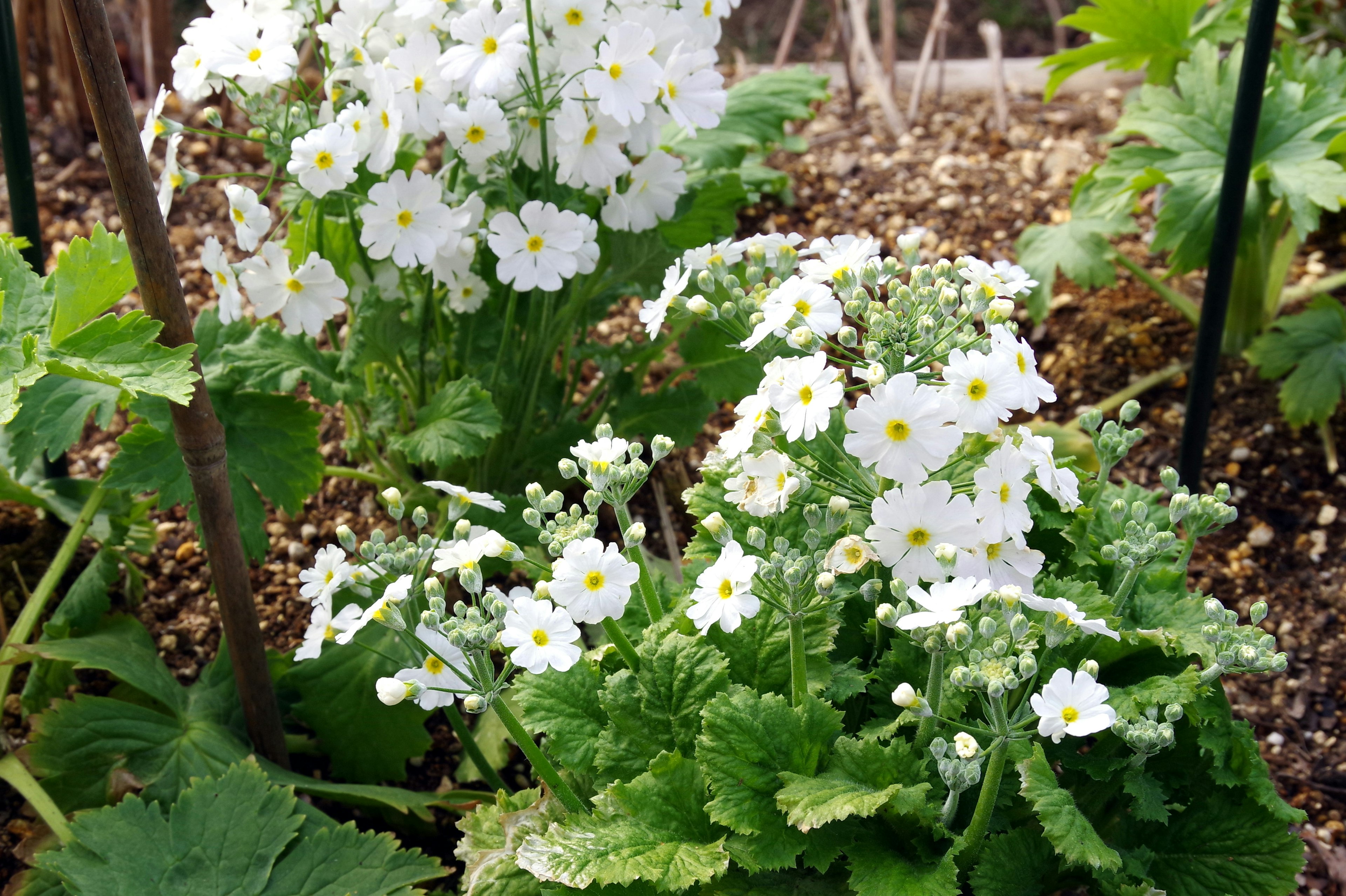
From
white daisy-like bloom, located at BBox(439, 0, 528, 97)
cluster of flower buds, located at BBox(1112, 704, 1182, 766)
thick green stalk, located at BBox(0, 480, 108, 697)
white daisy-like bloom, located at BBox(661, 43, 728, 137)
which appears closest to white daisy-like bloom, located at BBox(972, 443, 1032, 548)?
cluster of flower buds, located at BBox(1112, 704, 1182, 766)

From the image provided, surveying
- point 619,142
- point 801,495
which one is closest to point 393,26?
point 619,142

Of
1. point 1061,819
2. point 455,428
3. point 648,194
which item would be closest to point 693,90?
point 648,194

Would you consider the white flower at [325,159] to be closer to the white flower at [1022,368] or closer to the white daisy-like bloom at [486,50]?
the white daisy-like bloom at [486,50]

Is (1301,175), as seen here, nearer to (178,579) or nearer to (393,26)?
(393,26)

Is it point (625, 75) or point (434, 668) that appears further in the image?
point (625, 75)

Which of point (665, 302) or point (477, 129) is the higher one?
point (477, 129)

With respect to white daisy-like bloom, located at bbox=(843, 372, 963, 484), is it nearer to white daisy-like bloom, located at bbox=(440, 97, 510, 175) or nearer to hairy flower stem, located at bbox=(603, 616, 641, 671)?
hairy flower stem, located at bbox=(603, 616, 641, 671)

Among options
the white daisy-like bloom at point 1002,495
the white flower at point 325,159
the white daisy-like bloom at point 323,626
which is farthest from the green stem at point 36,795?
the white daisy-like bloom at point 1002,495

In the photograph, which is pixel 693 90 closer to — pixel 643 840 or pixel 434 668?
pixel 434 668
